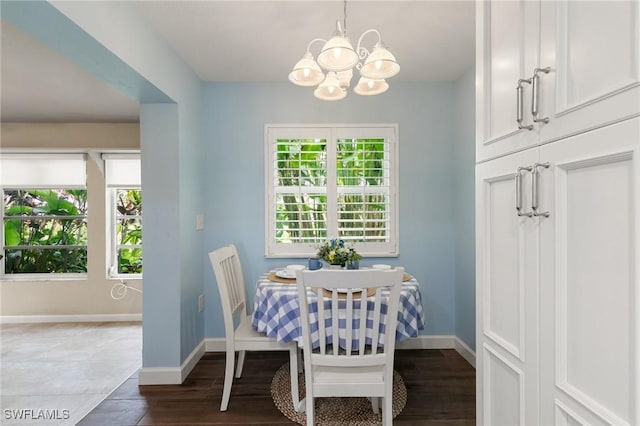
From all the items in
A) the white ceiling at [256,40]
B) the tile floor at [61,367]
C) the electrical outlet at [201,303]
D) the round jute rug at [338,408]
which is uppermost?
the white ceiling at [256,40]

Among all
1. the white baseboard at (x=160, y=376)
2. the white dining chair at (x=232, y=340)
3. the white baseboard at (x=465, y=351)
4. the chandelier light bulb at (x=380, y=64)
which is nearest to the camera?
the chandelier light bulb at (x=380, y=64)

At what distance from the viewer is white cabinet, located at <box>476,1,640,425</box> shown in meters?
0.69

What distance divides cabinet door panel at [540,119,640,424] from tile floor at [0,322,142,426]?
8.77ft

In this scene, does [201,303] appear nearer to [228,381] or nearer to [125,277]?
[228,381]

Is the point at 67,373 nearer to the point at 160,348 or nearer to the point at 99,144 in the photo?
the point at 160,348

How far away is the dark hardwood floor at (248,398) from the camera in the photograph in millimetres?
2188

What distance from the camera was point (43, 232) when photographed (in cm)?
443

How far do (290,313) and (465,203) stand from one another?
1.86 meters

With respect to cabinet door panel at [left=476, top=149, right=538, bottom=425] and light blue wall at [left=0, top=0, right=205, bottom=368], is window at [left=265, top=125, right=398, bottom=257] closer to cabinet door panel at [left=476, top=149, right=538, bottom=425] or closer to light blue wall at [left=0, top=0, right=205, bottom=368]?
light blue wall at [left=0, top=0, right=205, bottom=368]

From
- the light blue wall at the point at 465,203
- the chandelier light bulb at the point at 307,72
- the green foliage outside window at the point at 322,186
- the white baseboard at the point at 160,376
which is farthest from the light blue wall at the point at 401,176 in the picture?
the chandelier light bulb at the point at 307,72

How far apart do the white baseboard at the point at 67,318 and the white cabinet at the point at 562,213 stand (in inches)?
171

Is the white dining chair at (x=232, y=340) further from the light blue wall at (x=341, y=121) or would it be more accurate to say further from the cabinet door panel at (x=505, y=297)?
the cabinet door panel at (x=505, y=297)

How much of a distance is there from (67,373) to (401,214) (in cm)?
315

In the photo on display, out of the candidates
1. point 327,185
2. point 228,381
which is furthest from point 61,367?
point 327,185
